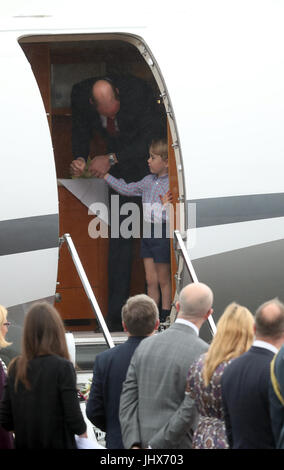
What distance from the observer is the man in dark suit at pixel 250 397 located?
4.54 metres

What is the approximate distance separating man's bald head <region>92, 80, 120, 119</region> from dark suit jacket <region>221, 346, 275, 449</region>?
192 inches

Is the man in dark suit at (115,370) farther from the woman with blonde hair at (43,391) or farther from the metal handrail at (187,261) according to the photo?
the metal handrail at (187,261)

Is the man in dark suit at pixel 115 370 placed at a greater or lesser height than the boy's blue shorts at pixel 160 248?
lesser

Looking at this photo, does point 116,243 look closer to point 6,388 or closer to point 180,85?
point 180,85

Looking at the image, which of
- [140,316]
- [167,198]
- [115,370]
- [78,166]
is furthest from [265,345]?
[78,166]

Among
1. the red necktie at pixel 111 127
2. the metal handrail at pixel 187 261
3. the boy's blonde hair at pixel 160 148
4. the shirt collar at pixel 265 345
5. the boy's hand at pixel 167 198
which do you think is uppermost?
the red necktie at pixel 111 127

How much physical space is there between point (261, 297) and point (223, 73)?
72.7 inches

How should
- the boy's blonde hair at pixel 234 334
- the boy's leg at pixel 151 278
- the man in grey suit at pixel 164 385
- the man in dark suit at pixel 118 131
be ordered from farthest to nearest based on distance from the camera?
1. the man in dark suit at pixel 118 131
2. the boy's leg at pixel 151 278
3. the man in grey suit at pixel 164 385
4. the boy's blonde hair at pixel 234 334

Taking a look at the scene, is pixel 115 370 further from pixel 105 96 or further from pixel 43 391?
pixel 105 96

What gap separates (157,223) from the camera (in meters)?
8.52

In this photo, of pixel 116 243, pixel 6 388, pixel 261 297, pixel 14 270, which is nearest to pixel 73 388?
pixel 6 388

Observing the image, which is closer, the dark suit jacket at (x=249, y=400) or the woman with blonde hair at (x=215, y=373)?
the dark suit jacket at (x=249, y=400)


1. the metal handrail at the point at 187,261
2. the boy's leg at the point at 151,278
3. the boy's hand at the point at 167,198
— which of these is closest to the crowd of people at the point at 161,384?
the metal handrail at the point at 187,261

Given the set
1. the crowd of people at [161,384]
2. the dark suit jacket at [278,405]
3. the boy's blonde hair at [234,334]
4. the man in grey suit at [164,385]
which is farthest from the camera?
the man in grey suit at [164,385]
